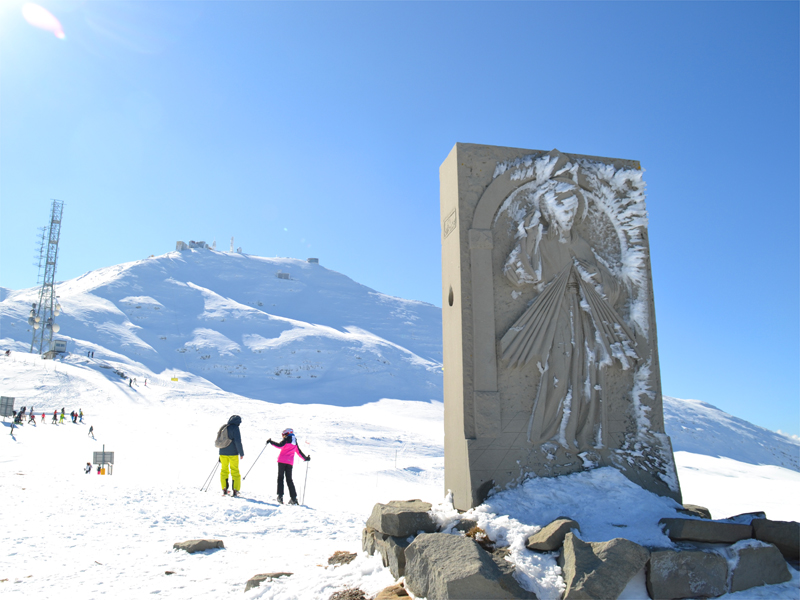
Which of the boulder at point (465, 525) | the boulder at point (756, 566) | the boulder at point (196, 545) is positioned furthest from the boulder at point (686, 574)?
the boulder at point (196, 545)

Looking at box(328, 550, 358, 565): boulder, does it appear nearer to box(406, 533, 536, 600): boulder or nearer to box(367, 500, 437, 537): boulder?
box(367, 500, 437, 537): boulder

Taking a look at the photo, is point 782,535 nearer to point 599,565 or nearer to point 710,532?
point 710,532

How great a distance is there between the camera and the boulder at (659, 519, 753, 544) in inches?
182

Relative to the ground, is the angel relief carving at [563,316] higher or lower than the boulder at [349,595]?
higher

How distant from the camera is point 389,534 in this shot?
195 inches

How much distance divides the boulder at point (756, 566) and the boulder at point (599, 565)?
0.84 meters

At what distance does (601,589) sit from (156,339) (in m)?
61.2

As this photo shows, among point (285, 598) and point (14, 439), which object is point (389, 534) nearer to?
point (285, 598)

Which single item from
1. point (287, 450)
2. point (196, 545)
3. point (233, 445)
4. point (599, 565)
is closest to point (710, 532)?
point (599, 565)

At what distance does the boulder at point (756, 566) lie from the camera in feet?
14.4

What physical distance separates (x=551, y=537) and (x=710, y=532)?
1.41 meters

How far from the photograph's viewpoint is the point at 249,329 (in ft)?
208

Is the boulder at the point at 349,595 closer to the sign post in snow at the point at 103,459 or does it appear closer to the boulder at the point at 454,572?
the boulder at the point at 454,572

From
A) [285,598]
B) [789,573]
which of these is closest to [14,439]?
[285,598]
